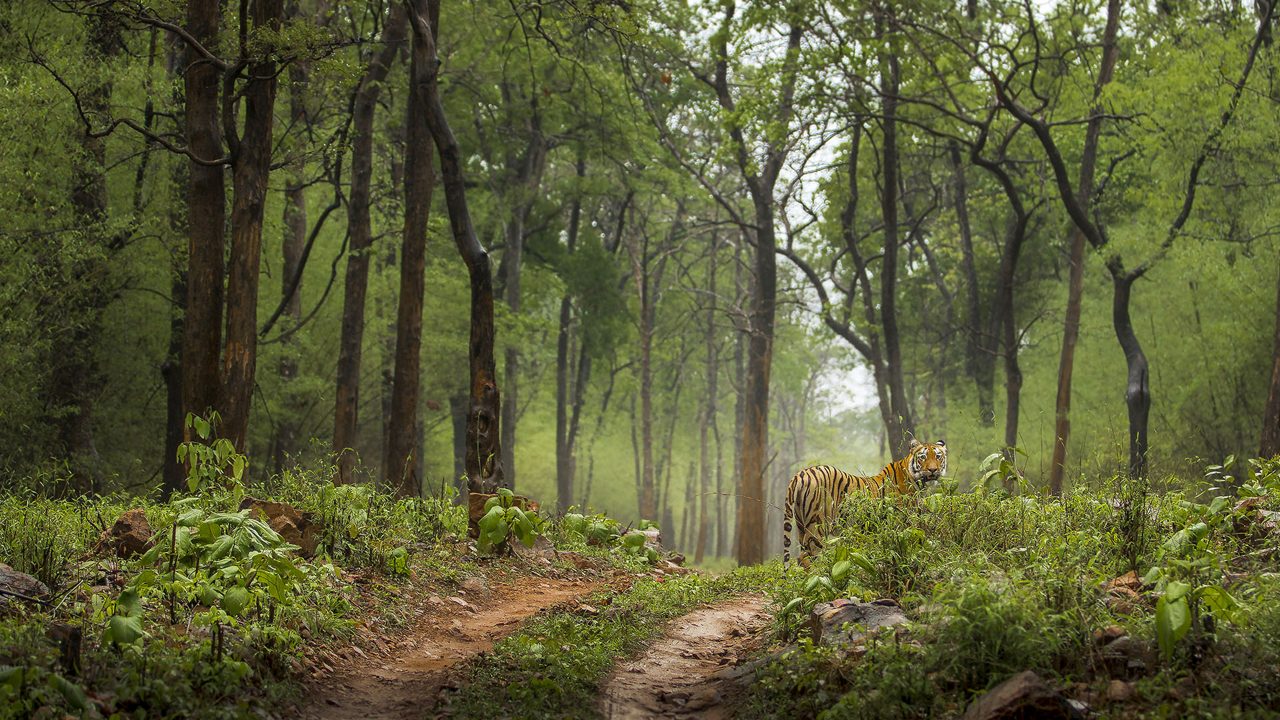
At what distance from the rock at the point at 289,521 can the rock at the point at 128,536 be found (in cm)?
71

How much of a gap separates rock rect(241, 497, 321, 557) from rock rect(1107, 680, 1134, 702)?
5.45 metres

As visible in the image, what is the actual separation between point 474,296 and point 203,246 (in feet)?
10.0

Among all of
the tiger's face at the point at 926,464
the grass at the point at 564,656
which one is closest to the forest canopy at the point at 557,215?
the tiger's face at the point at 926,464

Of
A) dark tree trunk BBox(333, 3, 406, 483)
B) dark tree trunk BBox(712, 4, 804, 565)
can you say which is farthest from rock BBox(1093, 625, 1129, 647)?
dark tree trunk BBox(712, 4, 804, 565)

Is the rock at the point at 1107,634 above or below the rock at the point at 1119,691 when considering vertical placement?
above

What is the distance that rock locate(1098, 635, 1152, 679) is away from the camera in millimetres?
5551

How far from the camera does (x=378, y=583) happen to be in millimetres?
9000

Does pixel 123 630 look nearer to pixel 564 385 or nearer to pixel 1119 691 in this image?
pixel 1119 691

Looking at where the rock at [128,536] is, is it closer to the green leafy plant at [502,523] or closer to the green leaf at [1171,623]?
the green leafy plant at [502,523]

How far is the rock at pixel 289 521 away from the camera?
27.2 ft

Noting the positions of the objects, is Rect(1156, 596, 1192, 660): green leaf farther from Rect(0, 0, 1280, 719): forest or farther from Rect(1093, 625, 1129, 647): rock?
Rect(1093, 625, 1129, 647): rock

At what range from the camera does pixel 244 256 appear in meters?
12.8

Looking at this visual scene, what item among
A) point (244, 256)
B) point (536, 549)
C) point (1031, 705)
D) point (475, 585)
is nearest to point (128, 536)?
point (475, 585)

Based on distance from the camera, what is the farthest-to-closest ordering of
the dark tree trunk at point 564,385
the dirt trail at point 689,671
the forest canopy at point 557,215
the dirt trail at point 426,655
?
the dark tree trunk at point 564,385 → the forest canopy at point 557,215 → the dirt trail at point 689,671 → the dirt trail at point 426,655
